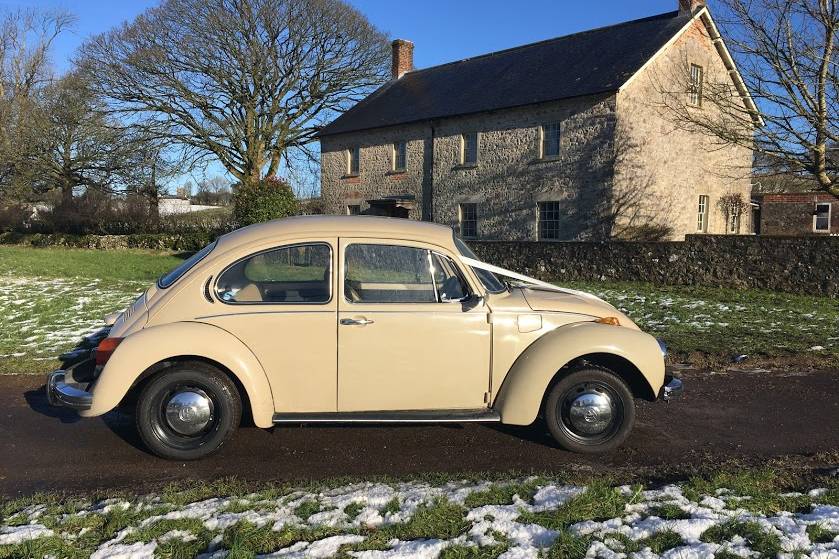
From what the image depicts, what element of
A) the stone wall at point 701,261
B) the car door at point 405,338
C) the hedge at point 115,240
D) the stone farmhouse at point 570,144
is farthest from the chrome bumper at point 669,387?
the hedge at point 115,240

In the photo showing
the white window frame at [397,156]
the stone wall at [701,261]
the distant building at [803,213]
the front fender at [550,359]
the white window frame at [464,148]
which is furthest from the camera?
the distant building at [803,213]

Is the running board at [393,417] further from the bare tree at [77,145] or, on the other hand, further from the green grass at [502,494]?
the bare tree at [77,145]

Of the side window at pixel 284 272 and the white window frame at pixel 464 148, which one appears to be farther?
the white window frame at pixel 464 148

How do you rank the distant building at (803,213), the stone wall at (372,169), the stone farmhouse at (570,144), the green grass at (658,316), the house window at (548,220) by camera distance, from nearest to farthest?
the green grass at (658,316)
the stone farmhouse at (570,144)
the house window at (548,220)
the stone wall at (372,169)
the distant building at (803,213)

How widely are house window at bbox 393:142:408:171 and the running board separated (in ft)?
78.3

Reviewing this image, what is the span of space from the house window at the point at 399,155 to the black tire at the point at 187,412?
24.0 meters

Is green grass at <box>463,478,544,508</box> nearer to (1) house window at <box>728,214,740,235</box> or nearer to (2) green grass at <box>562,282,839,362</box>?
(2) green grass at <box>562,282,839,362</box>

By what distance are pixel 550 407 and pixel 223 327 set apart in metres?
2.54

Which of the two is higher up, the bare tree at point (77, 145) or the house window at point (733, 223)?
the bare tree at point (77, 145)

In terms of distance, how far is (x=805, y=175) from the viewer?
51.5 feet

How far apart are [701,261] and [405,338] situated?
1318 centimetres

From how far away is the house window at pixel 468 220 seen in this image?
25.5 meters

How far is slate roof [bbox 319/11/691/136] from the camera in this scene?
852 inches

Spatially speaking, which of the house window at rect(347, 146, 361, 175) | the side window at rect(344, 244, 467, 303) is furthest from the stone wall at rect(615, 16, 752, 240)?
the side window at rect(344, 244, 467, 303)
